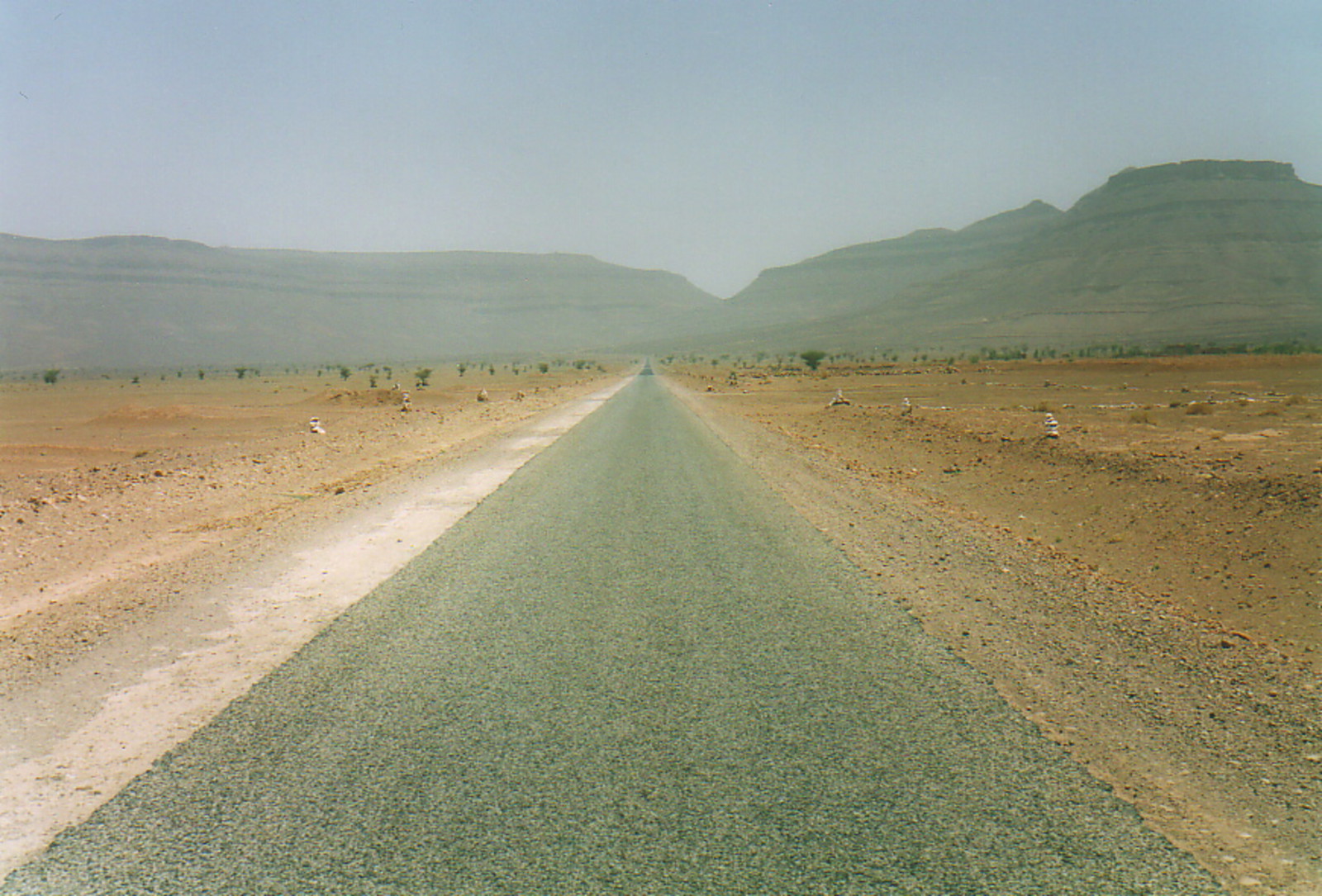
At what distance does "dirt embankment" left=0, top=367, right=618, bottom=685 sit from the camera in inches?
298

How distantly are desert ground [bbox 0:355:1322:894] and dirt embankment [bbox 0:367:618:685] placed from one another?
71mm

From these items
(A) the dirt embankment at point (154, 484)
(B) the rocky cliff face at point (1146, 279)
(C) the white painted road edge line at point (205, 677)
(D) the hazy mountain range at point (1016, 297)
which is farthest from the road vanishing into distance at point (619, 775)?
(D) the hazy mountain range at point (1016, 297)

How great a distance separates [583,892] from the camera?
A: 2.90 metres

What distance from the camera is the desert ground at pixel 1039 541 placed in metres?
4.20

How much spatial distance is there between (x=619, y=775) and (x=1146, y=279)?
14450cm

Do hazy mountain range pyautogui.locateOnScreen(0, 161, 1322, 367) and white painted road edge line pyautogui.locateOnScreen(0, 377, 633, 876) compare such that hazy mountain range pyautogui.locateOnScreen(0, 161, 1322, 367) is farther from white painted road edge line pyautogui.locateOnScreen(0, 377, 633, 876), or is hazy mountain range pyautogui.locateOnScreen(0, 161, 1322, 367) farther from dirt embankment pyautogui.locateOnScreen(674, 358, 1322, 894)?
white painted road edge line pyautogui.locateOnScreen(0, 377, 633, 876)

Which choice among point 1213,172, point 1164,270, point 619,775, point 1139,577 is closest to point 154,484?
point 619,775

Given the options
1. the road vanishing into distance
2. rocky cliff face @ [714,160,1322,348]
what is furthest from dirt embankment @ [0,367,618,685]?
rocky cliff face @ [714,160,1322,348]

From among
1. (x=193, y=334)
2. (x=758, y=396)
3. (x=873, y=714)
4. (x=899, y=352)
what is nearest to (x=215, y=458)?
(x=873, y=714)

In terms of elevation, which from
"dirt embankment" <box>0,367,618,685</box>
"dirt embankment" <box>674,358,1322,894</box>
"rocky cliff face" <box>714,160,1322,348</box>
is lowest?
"dirt embankment" <box>674,358,1322,894</box>

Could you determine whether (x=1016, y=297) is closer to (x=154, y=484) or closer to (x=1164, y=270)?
(x=1164, y=270)

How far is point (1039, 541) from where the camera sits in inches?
419

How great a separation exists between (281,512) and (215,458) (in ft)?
Answer: 31.8

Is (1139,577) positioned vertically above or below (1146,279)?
below
